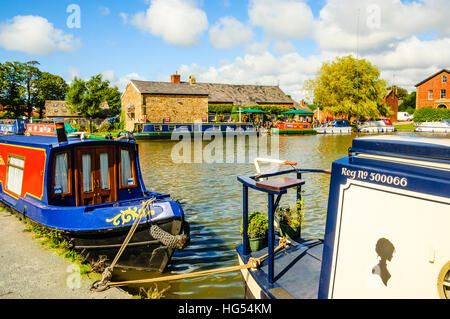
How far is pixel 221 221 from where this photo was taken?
9773 mm

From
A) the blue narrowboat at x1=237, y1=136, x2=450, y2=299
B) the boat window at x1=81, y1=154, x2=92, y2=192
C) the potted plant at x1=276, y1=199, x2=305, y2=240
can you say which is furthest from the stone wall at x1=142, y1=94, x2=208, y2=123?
the blue narrowboat at x1=237, y1=136, x2=450, y2=299

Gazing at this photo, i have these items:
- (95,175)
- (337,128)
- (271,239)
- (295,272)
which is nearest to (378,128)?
(337,128)

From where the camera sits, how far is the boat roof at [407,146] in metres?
2.83

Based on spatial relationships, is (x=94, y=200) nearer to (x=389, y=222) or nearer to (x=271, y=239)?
(x=271, y=239)

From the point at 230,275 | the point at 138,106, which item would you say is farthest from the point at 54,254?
the point at 138,106

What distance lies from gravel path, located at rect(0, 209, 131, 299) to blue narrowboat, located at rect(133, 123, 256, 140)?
95.8 ft

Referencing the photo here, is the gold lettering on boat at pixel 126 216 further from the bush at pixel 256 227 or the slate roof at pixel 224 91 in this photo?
the slate roof at pixel 224 91

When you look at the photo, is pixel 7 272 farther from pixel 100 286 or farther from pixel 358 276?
pixel 358 276

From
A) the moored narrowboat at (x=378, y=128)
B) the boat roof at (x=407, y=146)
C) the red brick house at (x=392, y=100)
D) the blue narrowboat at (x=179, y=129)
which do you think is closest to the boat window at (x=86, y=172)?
the boat roof at (x=407, y=146)

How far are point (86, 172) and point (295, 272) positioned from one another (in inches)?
205

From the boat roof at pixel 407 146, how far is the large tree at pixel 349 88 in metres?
48.1

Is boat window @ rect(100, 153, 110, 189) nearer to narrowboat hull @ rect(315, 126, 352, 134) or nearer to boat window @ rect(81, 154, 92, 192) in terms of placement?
boat window @ rect(81, 154, 92, 192)

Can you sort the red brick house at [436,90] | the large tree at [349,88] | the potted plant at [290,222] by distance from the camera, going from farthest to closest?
the red brick house at [436,90] → the large tree at [349,88] → the potted plant at [290,222]
